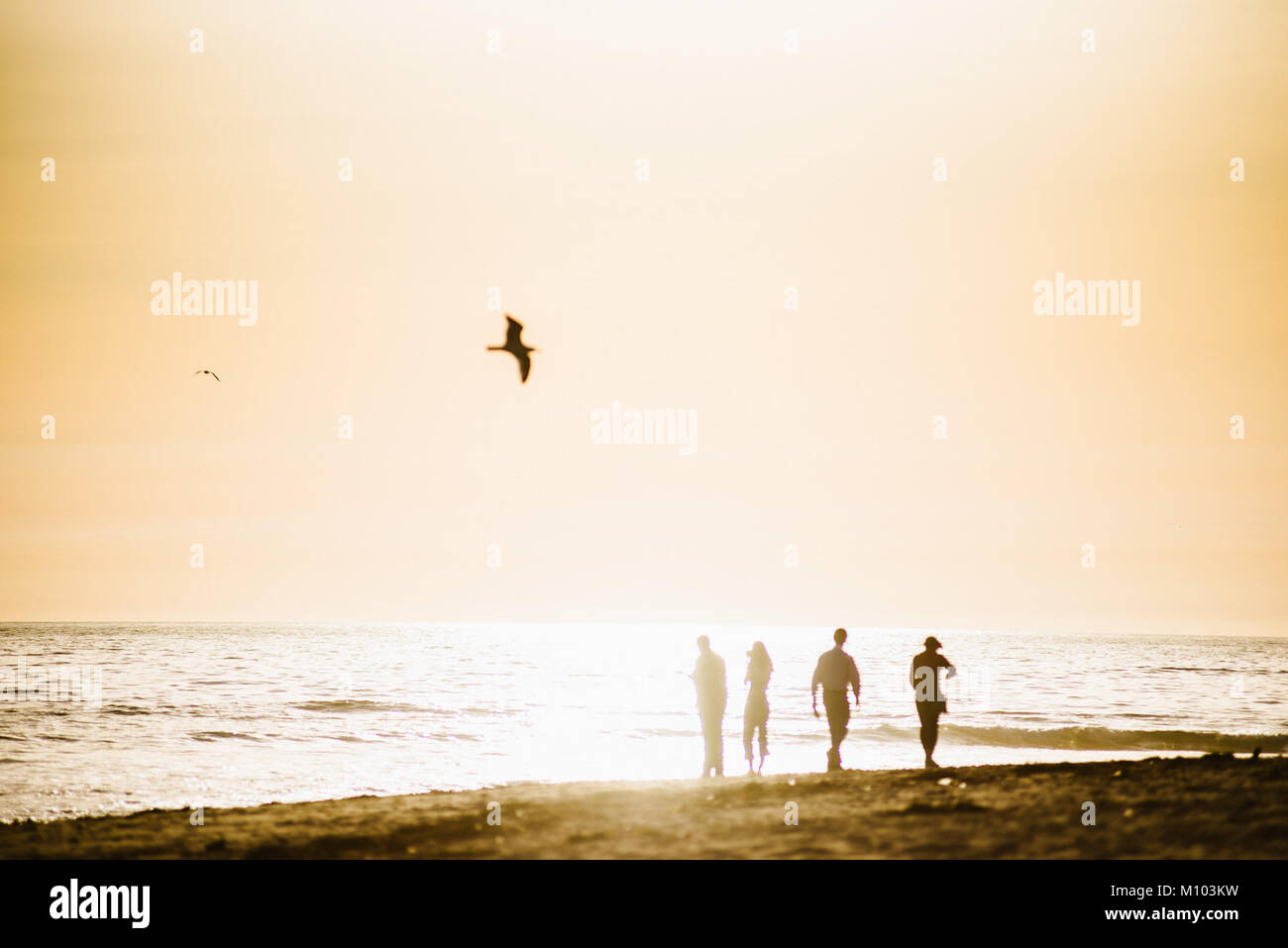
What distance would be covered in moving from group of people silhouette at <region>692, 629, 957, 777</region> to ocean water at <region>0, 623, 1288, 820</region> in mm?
3987

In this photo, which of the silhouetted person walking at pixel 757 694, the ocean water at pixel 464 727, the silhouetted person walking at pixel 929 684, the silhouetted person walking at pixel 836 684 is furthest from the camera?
the ocean water at pixel 464 727

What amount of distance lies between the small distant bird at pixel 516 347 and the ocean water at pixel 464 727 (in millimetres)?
7697

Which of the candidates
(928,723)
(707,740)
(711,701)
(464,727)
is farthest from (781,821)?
(464,727)

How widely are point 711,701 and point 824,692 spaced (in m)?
1.68

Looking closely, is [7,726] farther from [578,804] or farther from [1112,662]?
[1112,662]

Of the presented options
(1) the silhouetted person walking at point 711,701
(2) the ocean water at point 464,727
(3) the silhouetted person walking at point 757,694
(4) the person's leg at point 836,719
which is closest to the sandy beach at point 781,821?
(4) the person's leg at point 836,719

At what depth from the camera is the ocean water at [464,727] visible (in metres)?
20.9

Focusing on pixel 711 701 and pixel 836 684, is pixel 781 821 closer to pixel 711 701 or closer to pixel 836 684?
pixel 836 684

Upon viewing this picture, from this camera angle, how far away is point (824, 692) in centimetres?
1664

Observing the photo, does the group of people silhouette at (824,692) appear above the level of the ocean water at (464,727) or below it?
above

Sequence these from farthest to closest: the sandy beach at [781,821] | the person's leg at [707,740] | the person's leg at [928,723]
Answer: the person's leg at [707,740]
the person's leg at [928,723]
the sandy beach at [781,821]

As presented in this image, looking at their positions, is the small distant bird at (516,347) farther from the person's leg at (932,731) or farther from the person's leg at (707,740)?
the person's leg at (932,731)
